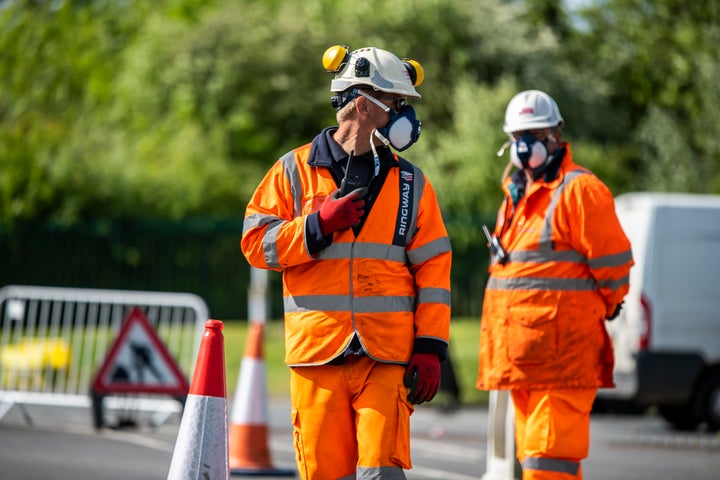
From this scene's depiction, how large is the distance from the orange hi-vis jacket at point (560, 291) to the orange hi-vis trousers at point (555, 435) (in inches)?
2.8

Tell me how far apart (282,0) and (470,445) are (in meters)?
29.8

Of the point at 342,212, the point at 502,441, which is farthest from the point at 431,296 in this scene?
the point at 502,441

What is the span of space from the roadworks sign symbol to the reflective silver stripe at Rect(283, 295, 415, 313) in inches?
231

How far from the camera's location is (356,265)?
527cm

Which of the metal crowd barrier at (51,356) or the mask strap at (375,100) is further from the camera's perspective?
the metal crowd barrier at (51,356)

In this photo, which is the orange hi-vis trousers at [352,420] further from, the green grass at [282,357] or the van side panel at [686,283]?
the van side panel at [686,283]

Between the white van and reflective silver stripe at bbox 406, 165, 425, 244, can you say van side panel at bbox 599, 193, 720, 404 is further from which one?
reflective silver stripe at bbox 406, 165, 425, 244

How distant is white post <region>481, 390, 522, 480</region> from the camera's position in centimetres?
811

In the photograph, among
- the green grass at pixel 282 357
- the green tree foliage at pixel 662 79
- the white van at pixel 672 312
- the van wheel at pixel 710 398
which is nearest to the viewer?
the white van at pixel 672 312

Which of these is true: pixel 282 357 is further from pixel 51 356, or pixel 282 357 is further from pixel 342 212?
pixel 342 212

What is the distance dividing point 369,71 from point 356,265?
760mm

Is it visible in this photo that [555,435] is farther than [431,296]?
Yes

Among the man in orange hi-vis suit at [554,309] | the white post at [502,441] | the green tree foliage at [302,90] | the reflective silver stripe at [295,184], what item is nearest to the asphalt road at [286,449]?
the white post at [502,441]

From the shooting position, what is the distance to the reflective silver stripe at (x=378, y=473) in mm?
5094
